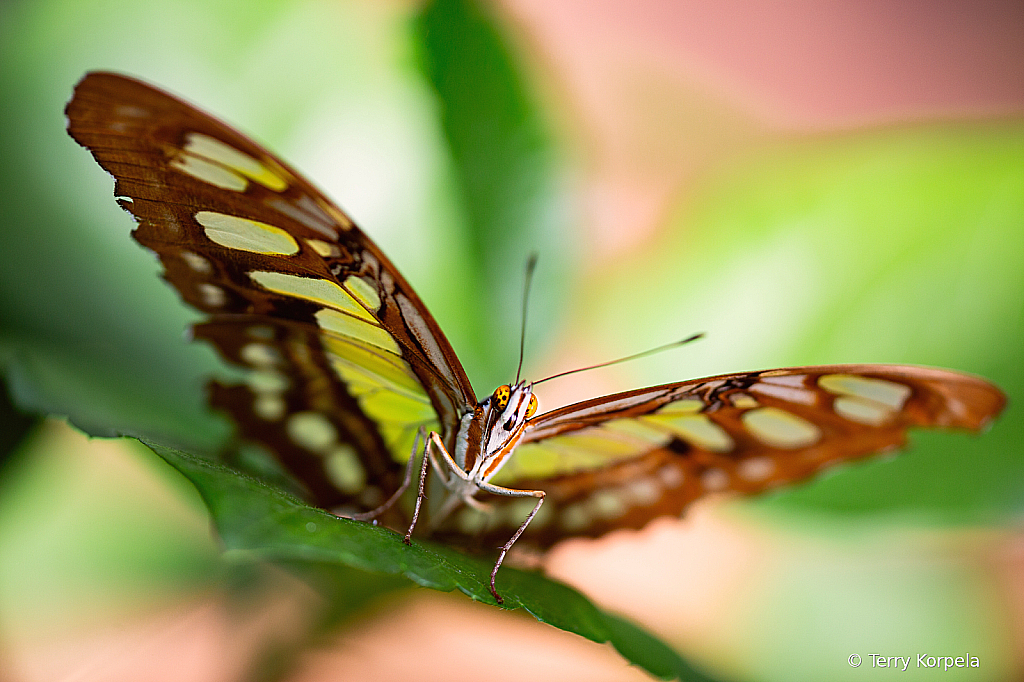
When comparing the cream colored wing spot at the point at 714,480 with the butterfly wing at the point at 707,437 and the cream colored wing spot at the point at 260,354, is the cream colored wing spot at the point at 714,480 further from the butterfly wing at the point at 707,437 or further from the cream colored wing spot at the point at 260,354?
the cream colored wing spot at the point at 260,354

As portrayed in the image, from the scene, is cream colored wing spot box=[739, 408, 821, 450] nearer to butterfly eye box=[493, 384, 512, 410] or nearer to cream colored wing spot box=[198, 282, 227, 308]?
butterfly eye box=[493, 384, 512, 410]

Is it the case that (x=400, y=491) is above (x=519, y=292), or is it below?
below

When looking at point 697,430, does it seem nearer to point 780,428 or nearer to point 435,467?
point 780,428

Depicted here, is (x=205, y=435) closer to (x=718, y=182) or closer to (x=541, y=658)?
(x=541, y=658)

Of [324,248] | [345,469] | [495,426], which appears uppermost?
[324,248]

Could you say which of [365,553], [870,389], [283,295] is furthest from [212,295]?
[870,389]

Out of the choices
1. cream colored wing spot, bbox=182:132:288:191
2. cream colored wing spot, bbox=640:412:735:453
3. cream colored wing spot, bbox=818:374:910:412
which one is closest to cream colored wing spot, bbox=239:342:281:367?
cream colored wing spot, bbox=182:132:288:191
